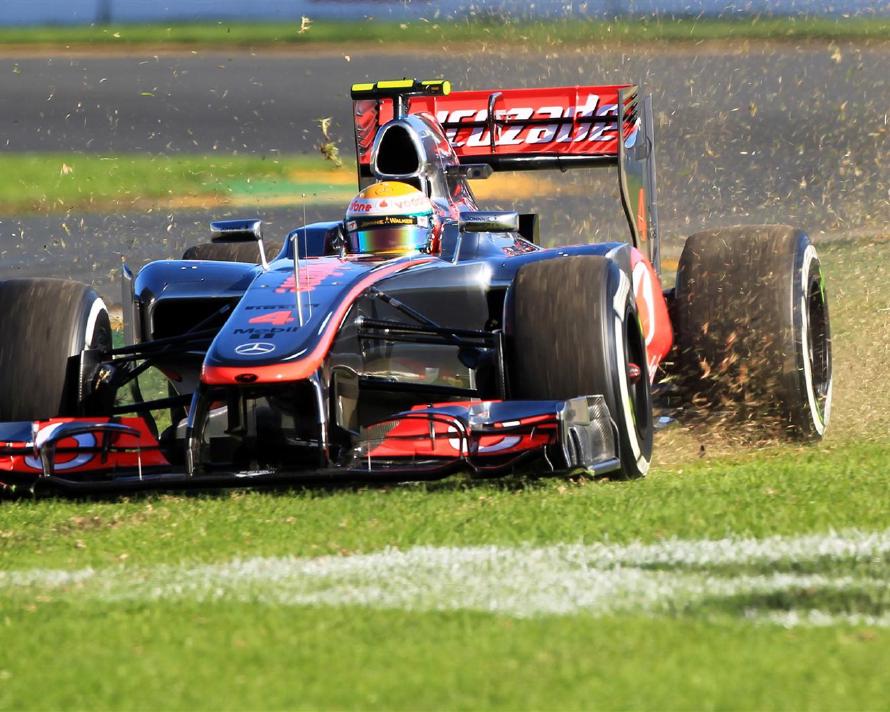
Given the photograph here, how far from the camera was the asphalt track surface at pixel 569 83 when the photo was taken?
59.9 ft

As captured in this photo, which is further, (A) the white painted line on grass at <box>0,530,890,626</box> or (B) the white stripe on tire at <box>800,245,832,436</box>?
(B) the white stripe on tire at <box>800,245,832,436</box>

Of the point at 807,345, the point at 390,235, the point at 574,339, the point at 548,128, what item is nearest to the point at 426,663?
the point at 574,339

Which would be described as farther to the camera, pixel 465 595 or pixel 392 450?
pixel 392 450

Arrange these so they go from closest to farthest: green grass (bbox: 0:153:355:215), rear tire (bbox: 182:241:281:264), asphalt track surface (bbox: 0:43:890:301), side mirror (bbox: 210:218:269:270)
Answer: side mirror (bbox: 210:218:269:270), rear tire (bbox: 182:241:281:264), green grass (bbox: 0:153:355:215), asphalt track surface (bbox: 0:43:890:301)

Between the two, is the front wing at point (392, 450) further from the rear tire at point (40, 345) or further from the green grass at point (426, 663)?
the green grass at point (426, 663)

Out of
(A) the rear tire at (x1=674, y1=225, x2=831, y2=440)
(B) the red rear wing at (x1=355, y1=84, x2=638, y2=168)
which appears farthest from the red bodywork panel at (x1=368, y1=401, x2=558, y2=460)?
(B) the red rear wing at (x1=355, y1=84, x2=638, y2=168)

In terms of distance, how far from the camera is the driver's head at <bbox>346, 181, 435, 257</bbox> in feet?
28.9

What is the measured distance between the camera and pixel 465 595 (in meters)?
5.05

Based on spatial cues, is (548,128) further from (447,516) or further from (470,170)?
(447,516)

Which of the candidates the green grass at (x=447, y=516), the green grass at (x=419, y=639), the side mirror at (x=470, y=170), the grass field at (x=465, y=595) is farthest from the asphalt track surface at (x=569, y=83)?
the green grass at (x=419, y=639)

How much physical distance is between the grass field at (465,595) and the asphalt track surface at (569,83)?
1083 centimetres

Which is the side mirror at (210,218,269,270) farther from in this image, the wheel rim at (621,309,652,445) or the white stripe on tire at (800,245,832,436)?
the white stripe on tire at (800,245,832,436)

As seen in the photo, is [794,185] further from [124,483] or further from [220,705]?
[220,705]

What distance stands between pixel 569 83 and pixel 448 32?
2231 millimetres
